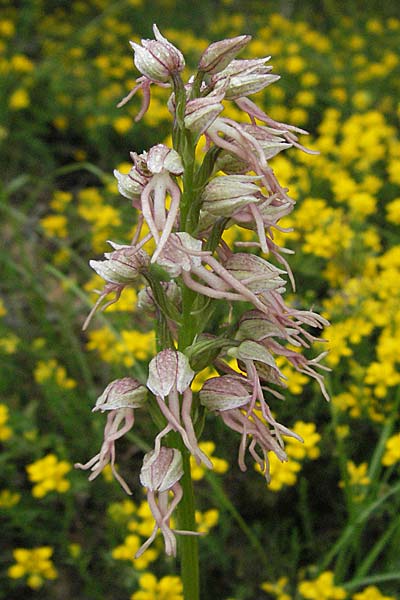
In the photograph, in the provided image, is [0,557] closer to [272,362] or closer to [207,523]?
[207,523]

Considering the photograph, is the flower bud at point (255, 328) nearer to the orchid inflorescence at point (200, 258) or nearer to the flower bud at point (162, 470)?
the orchid inflorescence at point (200, 258)

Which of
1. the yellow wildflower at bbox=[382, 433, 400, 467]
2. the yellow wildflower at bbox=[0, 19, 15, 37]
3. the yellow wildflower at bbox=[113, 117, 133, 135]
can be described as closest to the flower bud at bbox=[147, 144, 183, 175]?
the yellow wildflower at bbox=[382, 433, 400, 467]

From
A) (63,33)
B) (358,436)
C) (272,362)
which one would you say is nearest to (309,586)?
(358,436)

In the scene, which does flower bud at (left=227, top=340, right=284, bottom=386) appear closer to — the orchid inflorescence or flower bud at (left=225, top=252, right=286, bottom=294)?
the orchid inflorescence

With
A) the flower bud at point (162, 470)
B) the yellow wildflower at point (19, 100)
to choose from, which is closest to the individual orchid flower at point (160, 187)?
the flower bud at point (162, 470)

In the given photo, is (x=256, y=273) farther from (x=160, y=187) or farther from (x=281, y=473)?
(x=281, y=473)

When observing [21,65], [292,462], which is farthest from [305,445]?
[21,65]

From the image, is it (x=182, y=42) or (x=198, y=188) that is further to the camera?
(x=182, y=42)
